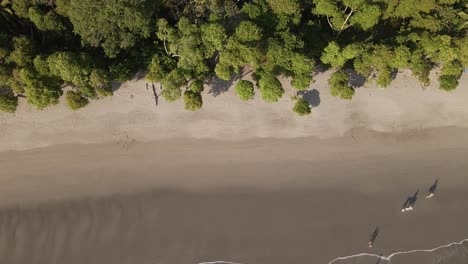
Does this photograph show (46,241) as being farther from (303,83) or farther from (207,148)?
(303,83)

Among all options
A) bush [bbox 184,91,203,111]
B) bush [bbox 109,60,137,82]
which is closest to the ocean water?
bush [bbox 184,91,203,111]

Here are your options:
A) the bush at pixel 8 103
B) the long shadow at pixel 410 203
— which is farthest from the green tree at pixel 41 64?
the long shadow at pixel 410 203

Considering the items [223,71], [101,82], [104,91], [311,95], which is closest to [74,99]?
[104,91]

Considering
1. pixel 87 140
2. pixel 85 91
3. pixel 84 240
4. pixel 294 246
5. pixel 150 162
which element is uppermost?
→ pixel 85 91

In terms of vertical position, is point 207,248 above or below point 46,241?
below

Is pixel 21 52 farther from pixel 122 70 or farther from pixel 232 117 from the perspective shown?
pixel 232 117

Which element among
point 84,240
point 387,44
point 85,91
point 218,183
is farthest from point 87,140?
point 387,44

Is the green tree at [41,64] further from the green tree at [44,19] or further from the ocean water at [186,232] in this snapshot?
the ocean water at [186,232]
